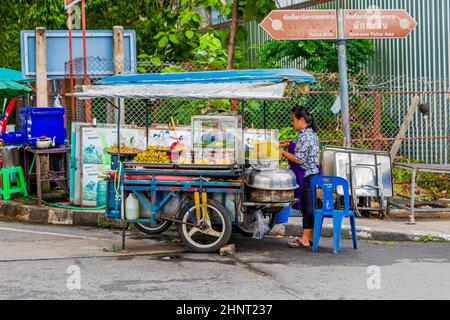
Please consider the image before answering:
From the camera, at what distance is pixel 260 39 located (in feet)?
68.0

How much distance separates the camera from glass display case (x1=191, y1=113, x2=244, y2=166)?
9961 mm

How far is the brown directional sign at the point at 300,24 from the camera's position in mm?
12047

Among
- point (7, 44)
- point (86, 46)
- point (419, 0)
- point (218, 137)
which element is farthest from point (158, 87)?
point (7, 44)

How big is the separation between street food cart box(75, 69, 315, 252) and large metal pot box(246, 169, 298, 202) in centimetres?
1

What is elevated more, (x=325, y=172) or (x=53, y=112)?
(x=53, y=112)

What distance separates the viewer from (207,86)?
980 cm

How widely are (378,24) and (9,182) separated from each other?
641 cm

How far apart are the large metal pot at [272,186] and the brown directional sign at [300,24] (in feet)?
9.81

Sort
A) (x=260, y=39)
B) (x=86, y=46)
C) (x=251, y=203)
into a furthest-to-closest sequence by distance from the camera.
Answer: (x=260, y=39) < (x=86, y=46) < (x=251, y=203)

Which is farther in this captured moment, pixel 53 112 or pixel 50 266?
pixel 53 112

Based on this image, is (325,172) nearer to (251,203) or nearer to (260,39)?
(251,203)

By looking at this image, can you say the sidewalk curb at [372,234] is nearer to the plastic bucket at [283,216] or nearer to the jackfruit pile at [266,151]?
the plastic bucket at [283,216]

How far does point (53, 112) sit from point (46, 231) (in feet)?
8.04
